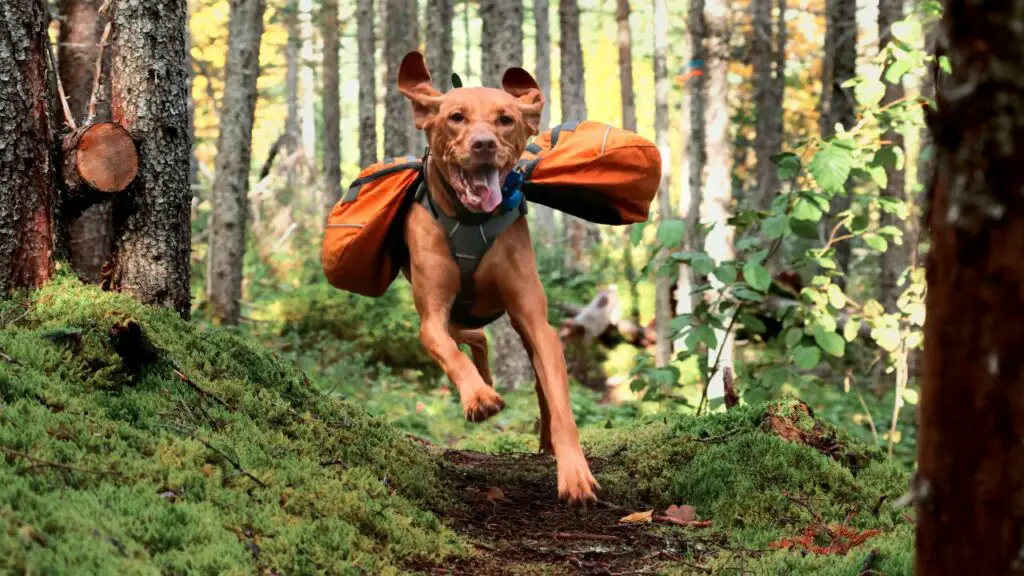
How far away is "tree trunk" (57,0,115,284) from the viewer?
6.20 metres

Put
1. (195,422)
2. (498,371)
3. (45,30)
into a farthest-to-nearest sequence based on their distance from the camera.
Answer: (498,371)
(45,30)
(195,422)

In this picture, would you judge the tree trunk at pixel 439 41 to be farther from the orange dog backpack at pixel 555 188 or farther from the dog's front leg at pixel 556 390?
the dog's front leg at pixel 556 390

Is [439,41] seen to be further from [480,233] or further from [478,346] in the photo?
[480,233]

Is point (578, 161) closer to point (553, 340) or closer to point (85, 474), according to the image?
point (553, 340)

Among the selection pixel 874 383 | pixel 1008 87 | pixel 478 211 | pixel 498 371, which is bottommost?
pixel 874 383

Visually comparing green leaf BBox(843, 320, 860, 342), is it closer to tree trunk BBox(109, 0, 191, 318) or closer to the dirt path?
the dirt path

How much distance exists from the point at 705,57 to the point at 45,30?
6778 mm

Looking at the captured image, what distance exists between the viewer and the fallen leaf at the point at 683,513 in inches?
176

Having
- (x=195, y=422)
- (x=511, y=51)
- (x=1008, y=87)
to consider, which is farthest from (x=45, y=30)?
(x=511, y=51)

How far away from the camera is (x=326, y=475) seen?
3.72 m

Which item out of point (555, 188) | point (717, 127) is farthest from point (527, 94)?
point (717, 127)

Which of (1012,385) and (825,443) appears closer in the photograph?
(1012,385)

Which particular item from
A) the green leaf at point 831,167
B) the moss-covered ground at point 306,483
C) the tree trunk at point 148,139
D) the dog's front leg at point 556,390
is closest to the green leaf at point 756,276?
the green leaf at point 831,167

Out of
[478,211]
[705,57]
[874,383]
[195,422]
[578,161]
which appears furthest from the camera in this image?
[874,383]
